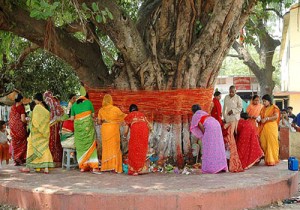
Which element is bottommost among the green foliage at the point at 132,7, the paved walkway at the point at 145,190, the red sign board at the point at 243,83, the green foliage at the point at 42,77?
the paved walkway at the point at 145,190

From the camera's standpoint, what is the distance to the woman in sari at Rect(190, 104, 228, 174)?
777 cm

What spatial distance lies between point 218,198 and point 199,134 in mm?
1893

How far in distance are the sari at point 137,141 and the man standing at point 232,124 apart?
5.53 ft

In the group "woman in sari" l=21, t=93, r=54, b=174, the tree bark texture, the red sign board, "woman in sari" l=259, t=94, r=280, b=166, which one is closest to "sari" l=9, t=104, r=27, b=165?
"woman in sari" l=21, t=93, r=54, b=174

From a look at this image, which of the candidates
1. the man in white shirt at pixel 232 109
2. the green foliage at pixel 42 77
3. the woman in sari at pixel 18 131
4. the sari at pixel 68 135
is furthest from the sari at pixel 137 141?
the green foliage at pixel 42 77

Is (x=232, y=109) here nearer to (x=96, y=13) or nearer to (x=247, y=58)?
(x=96, y=13)

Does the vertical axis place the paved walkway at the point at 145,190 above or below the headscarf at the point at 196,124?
below

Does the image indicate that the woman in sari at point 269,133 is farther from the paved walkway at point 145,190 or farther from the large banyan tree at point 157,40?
the large banyan tree at point 157,40

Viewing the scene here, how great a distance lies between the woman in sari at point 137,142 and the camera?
776 cm

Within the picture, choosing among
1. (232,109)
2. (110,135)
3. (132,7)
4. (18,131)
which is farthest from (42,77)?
(232,109)

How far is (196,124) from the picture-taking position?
7855 millimetres

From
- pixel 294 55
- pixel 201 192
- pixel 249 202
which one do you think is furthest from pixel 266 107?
pixel 294 55

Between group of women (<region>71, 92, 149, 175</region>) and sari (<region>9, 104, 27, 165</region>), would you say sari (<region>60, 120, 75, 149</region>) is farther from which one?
sari (<region>9, 104, 27, 165</region>)

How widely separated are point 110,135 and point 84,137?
0.51 metres
